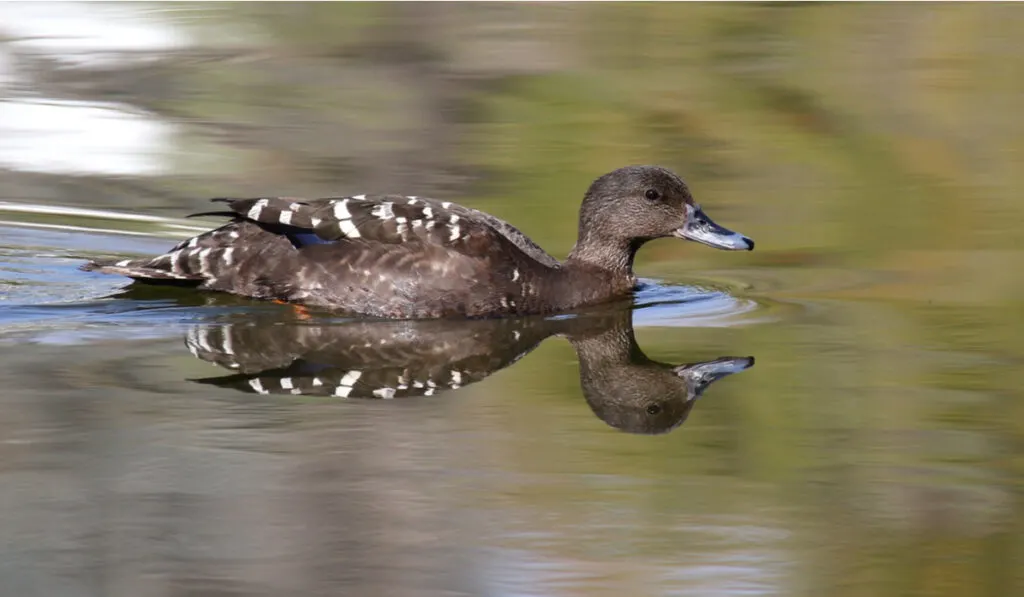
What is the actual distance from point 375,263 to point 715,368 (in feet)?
8.21

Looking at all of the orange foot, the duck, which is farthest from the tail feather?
the orange foot

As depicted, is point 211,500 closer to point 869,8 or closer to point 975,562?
point 975,562

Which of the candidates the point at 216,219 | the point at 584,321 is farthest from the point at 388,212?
the point at 216,219

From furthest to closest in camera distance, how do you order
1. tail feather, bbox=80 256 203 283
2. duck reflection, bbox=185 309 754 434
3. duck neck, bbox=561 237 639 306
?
1. duck neck, bbox=561 237 639 306
2. tail feather, bbox=80 256 203 283
3. duck reflection, bbox=185 309 754 434

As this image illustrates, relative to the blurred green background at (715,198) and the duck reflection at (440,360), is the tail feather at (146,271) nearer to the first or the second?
the duck reflection at (440,360)

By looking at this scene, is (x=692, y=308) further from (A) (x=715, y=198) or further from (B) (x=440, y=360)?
(A) (x=715, y=198)

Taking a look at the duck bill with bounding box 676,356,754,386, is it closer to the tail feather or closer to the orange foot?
the orange foot

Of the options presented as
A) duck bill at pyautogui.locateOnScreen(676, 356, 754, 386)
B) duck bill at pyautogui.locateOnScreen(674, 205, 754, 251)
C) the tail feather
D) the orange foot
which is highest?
duck bill at pyautogui.locateOnScreen(674, 205, 754, 251)

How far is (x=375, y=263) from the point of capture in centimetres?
1116

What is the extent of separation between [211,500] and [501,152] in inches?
374

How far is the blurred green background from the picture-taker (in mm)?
7070

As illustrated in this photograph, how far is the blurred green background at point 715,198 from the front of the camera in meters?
7.07

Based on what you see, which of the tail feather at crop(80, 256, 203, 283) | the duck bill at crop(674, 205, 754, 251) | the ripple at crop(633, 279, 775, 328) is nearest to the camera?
the ripple at crop(633, 279, 775, 328)

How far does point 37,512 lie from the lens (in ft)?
23.0
